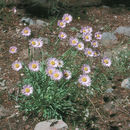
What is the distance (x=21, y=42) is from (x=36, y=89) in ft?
5.19

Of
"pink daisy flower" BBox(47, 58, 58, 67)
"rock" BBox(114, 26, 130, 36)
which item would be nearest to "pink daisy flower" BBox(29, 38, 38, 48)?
"pink daisy flower" BBox(47, 58, 58, 67)

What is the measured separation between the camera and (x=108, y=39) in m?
4.33

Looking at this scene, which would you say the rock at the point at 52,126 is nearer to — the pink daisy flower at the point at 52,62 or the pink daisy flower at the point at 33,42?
the pink daisy flower at the point at 52,62

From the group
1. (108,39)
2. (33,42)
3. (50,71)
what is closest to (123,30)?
(108,39)

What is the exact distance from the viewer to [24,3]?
500 centimetres

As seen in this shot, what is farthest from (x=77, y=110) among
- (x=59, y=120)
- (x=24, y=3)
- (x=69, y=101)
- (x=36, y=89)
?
(x=24, y=3)

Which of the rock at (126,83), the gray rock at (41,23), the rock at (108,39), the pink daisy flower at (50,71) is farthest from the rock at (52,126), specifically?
the gray rock at (41,23)

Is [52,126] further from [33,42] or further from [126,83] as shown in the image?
[126,83]

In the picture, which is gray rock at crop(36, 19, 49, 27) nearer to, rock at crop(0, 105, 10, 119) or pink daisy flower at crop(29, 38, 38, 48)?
pink daisy flower at crop(29, 38, 38, 48)

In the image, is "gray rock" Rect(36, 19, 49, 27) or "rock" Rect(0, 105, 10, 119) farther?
"gray rock" Rect(36, 19, 49, 27)

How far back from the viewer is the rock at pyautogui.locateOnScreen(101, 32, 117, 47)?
432cm

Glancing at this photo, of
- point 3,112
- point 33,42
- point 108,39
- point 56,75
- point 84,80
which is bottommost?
point 3,112

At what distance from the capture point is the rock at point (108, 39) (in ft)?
14.2

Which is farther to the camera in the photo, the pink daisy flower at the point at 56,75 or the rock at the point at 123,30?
the rock at the point at 123,30
